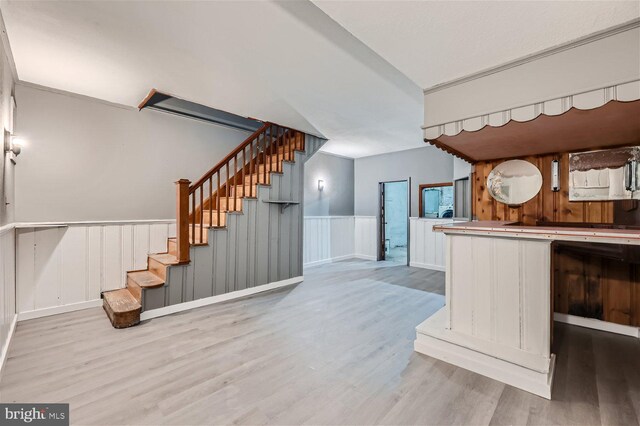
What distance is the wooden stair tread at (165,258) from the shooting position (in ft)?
11.0

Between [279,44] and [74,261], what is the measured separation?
3405 millimetres

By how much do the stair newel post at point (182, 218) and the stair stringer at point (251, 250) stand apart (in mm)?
128

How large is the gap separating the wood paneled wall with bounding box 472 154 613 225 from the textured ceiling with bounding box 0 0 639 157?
1481 mm

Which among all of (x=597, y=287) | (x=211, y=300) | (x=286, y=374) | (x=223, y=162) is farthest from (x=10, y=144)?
(x=597, y=287)

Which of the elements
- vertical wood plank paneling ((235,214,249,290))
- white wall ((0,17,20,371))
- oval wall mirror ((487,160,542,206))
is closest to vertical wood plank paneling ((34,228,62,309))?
white wall ((0,17,20,371))

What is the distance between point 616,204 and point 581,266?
73 centimetres

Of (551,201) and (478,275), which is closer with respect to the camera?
(478,275)

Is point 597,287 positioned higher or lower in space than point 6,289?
lower

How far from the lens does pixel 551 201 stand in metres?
3.19

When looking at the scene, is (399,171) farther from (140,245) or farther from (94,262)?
(94,262)

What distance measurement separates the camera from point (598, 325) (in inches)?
117

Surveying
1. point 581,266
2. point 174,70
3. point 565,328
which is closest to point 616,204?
point 581,266

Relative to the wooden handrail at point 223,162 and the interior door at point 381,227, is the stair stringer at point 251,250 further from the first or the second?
the interior door at point 381,227

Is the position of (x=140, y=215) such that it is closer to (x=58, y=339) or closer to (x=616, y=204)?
(x=58, y=339)
